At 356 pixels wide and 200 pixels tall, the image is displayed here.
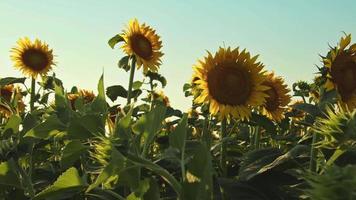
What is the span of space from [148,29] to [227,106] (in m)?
2.88

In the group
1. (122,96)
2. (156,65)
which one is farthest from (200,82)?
(156,65)

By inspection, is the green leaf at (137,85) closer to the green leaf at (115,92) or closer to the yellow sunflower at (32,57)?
the green leaf at (115,92)

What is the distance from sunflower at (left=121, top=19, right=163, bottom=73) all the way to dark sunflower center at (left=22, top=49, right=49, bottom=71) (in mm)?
2122

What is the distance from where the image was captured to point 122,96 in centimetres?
475

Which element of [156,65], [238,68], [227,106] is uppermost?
[156,65]

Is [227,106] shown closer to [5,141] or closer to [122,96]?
[5,141]

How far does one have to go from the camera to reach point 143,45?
565cm

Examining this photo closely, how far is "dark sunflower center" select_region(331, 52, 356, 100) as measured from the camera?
2.82 m

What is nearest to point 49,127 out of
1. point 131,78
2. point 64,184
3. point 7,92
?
point 64,184

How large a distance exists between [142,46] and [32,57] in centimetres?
250

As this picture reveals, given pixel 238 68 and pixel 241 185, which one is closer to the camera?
pixel 241 185

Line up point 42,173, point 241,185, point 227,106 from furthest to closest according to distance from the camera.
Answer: point 227,106
point 42,173
point 241,185

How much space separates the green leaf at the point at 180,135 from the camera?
1.57 meters

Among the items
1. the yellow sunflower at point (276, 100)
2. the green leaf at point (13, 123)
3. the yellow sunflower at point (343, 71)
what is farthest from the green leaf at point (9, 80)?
the yellow sunflower at point (343, 71)
